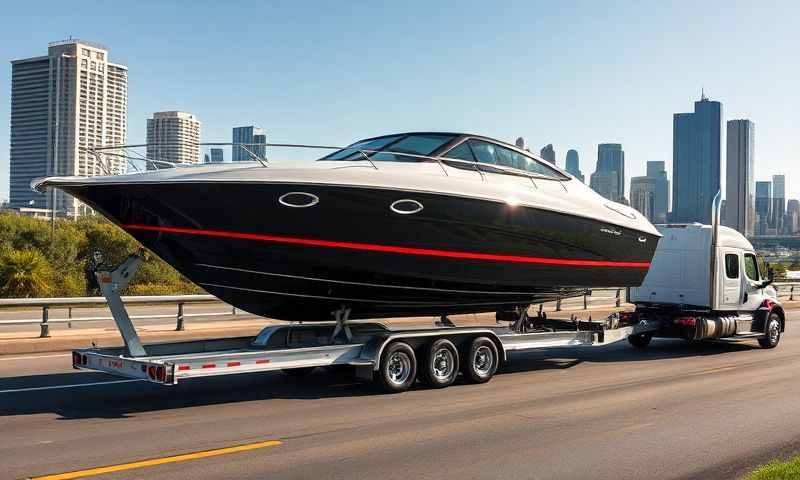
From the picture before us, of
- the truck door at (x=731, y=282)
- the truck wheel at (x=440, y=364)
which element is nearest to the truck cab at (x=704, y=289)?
the truck door at (x=731, y=282)

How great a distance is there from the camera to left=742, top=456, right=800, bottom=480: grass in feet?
19.4

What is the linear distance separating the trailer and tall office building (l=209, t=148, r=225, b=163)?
148 cm

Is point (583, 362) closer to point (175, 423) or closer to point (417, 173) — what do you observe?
point (417, 173)

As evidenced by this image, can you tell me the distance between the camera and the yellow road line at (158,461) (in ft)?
19.4

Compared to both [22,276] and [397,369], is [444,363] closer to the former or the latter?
[397,369]

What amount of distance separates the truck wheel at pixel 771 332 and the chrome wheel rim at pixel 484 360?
7.95 m

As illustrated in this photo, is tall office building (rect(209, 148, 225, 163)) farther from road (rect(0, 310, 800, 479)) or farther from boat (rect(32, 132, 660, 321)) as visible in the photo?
road (rect(0, 310, 800, 479))

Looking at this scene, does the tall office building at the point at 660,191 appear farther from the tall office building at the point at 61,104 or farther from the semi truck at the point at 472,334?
the tall office building at the point at 61,104

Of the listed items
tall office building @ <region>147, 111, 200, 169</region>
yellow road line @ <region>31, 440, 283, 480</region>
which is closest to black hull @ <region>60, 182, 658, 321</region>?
tall office building @ <region>147, 111, 200, 169</region>

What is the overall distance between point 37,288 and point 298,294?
1930 centimetres

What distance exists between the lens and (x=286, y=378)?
11.3 m

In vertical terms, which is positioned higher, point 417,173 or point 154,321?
point 417,173

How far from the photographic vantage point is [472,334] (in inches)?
430

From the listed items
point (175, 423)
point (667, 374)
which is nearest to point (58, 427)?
point (175, 423)
